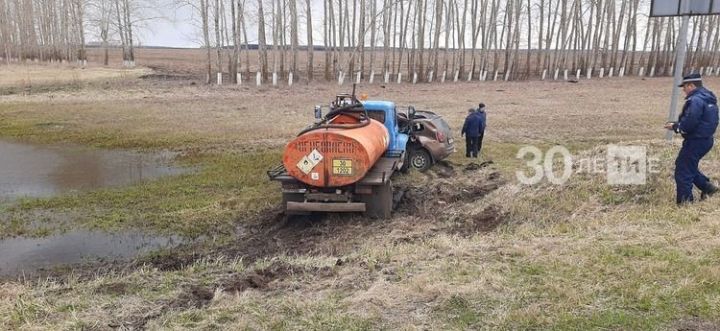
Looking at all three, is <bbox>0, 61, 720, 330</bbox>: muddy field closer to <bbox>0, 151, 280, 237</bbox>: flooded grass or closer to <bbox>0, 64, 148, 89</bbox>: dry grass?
<bbox>0, 151, 280, 237</bbox>: flooded grass

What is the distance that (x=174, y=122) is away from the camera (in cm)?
2191

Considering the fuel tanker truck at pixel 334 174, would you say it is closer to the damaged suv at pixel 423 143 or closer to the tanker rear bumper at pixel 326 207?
the tanker rear bumper at pixel 326 207

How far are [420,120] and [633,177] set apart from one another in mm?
5915

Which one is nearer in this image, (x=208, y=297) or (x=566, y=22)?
(x=208, y=297)

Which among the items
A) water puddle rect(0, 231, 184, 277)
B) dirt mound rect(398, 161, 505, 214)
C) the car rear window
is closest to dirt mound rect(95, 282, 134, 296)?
water puddle rect(0, 231, 184, 277)

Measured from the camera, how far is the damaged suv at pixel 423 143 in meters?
13.9

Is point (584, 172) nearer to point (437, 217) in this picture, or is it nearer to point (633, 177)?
point (633, 177)

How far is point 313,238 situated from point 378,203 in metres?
1.38

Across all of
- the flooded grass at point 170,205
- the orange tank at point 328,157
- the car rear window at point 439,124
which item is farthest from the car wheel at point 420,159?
the orange tank at point 328,157

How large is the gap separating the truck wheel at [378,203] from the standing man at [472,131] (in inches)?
237

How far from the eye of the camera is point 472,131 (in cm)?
1528

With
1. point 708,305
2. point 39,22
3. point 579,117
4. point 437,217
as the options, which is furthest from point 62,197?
point 39,22

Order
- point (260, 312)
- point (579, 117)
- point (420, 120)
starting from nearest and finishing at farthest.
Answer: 1. point (260, 312)
2. point (420, 120)
3. point (579, 117)

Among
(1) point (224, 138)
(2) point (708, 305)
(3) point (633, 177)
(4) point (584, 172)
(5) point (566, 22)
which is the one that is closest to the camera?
(2) point (708, 305)
